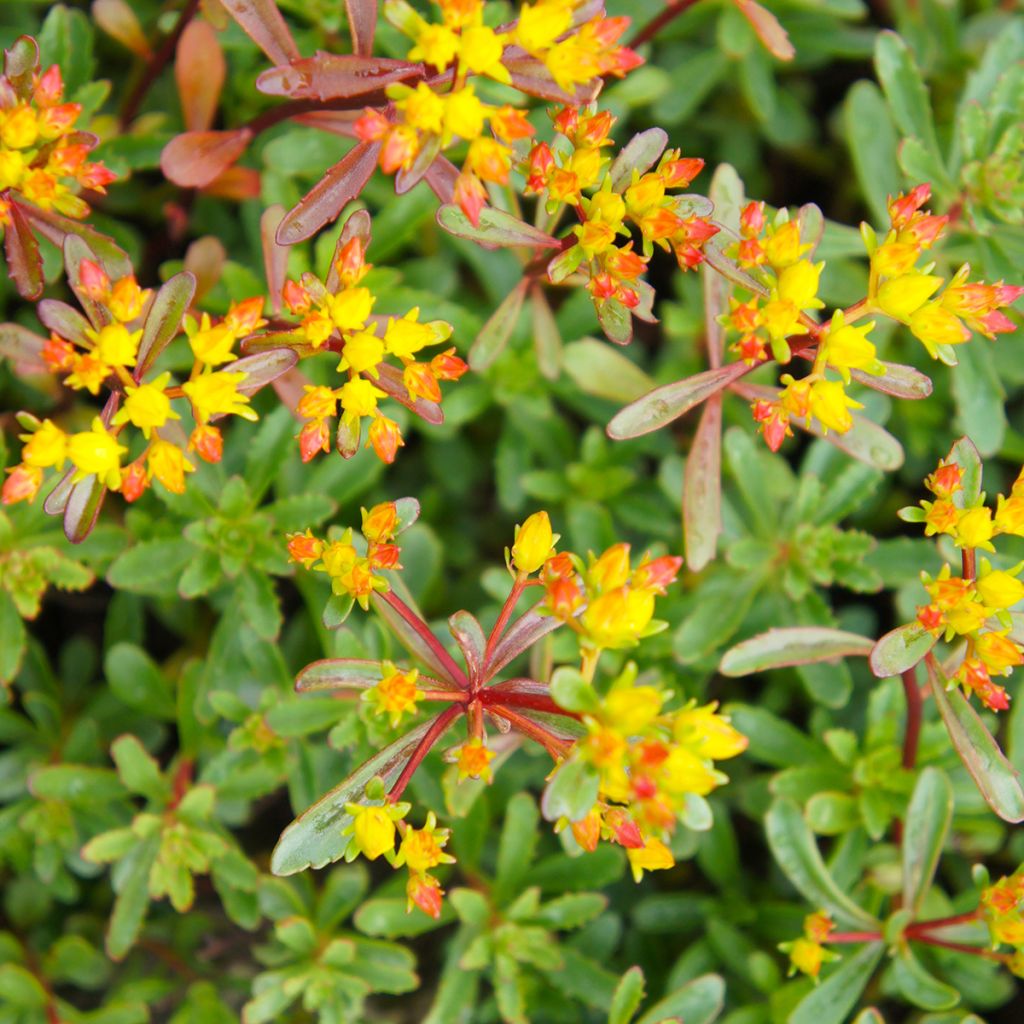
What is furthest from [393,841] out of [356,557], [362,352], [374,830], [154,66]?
[154,66]

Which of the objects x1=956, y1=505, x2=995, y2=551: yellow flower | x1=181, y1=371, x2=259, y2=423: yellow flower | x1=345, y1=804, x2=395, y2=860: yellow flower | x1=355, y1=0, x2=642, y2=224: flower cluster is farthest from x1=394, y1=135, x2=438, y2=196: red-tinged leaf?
x1=956, y1=505, x2=995, y2=551: yellow flower

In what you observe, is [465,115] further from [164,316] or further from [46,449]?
[46,449]

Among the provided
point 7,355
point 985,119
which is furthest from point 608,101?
point 7,355

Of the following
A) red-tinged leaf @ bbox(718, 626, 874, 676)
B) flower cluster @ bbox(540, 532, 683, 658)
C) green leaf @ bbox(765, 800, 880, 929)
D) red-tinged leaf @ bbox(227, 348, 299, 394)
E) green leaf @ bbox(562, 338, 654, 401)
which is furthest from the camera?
green leaf @ bbox(562, 338, 654, 401)

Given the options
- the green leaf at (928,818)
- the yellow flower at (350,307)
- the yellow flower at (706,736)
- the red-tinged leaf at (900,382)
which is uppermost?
the yellow flower at (350,307)

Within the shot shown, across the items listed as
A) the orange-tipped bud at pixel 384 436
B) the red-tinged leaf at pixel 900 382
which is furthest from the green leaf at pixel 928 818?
the orange-tipped bud at pixel 384 436

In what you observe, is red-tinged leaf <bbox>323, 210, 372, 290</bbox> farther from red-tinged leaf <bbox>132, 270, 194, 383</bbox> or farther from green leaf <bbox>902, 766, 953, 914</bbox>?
green leaf <bbox>902, 766, 953, 914</bbox>

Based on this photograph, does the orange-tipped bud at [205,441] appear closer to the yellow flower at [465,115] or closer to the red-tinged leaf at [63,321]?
the red-tinged leaf at [63,321]
